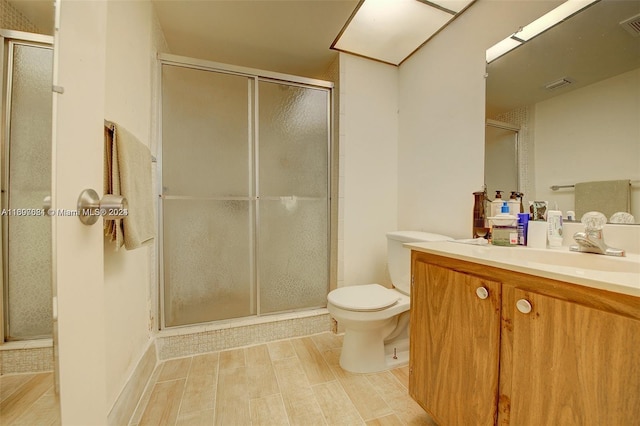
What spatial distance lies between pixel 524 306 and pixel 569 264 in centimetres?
43

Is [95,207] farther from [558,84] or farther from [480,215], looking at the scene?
[558,84]

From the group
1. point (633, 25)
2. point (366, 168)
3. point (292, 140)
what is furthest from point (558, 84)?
point (292, 140)

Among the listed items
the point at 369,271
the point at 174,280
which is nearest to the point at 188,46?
the point at 174,280

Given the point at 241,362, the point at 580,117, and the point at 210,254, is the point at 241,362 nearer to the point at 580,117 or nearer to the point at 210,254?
the point at 210,254

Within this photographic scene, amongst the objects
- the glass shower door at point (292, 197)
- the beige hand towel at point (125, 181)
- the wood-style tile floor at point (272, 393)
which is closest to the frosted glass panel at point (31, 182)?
the beige hand towel at point (125, 181)

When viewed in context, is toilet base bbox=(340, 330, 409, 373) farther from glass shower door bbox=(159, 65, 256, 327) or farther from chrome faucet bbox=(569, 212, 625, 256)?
chrome faucet bbox=(569, 212, 625, 256)

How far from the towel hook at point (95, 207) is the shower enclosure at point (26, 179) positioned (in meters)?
0.05

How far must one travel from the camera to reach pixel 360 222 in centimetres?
199

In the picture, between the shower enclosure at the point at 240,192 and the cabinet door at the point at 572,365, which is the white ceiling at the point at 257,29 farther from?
the cabinet door at the point at 572,365

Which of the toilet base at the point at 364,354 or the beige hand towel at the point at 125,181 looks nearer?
the beige hand towel at the point at 125,181

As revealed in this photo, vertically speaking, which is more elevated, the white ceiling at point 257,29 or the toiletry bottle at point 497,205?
the white ceiling at point 257,29

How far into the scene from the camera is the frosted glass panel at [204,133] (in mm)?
1638

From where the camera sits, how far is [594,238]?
2.88 ft

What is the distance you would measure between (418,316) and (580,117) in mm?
1115
